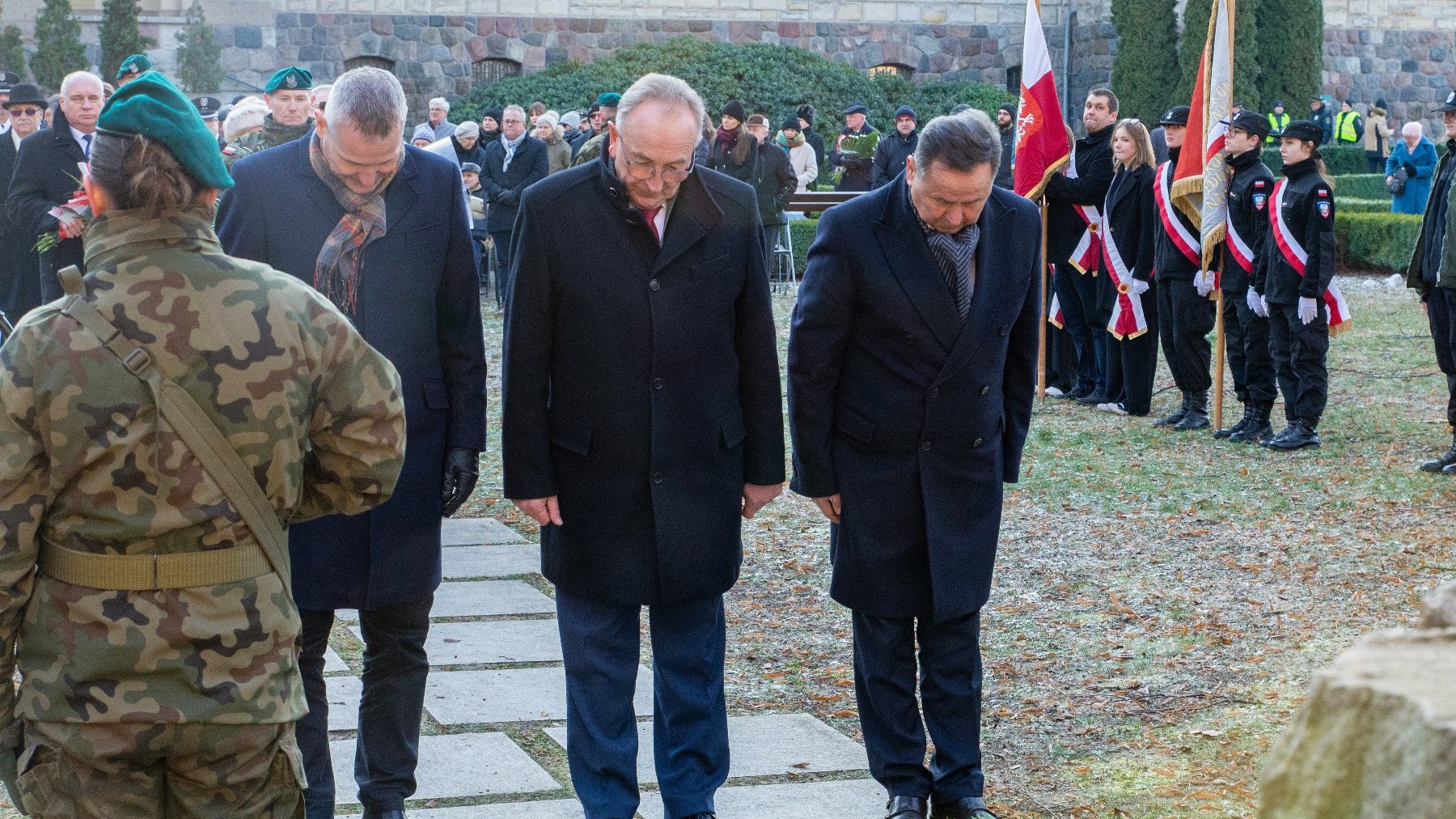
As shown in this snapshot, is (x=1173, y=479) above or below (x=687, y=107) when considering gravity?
below

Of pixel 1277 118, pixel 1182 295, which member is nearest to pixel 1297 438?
pixel 1182 295

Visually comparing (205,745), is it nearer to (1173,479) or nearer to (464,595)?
(464,595)

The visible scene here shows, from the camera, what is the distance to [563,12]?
28.0 metres

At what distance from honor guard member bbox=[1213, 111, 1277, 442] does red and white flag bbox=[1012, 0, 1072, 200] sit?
1273 millimetres

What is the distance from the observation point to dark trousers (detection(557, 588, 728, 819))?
386 centimetres

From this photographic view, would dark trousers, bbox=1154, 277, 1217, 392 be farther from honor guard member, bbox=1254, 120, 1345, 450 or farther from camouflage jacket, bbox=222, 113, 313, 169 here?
camouflage jacket, bbox=222, 113, 313, 169

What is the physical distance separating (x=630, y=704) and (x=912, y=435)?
37.1 inches

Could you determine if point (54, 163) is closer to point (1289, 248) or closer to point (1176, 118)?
point (1289, 248)

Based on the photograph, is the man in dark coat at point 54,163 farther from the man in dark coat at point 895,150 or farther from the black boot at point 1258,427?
the man in dark coat at point 895,150

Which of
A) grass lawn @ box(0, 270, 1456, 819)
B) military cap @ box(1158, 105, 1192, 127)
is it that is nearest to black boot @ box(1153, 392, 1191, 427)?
grass lawn @ box(0, 270, 1456, 819)

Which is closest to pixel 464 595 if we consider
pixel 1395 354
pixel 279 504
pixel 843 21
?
pixel 279 504

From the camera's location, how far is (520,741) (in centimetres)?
Result: 460

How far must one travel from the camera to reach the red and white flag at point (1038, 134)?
10.9m

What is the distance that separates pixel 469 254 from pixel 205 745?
5.34ft
